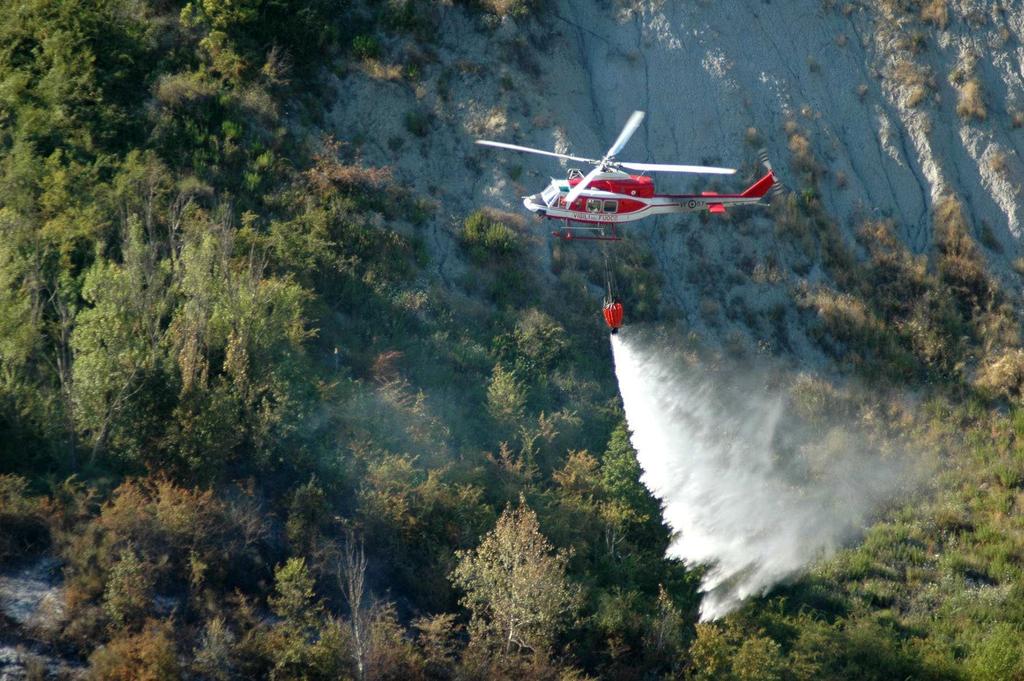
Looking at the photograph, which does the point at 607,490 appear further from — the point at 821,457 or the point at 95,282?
the point at 95,282

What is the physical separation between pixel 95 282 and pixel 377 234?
851 cm

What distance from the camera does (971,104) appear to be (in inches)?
1837

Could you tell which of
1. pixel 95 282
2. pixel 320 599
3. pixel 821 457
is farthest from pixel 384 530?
pixel 821 457

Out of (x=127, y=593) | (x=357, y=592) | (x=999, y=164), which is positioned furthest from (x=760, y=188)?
(x=127, y=593)

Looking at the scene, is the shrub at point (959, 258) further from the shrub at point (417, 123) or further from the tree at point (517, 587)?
the tree at point (517, 587)

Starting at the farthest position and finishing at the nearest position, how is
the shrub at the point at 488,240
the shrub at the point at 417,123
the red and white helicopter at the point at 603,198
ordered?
the shrub at the point at 417,123
the shrub at the point at 488,240
the red and white helicopter at the point at 603,198

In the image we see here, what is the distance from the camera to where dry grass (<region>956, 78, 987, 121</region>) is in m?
46.6

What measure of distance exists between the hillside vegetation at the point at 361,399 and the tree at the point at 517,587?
9 centimetres

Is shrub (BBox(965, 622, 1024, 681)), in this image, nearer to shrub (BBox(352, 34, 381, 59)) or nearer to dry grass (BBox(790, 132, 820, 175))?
dry grass (BBox(790, 132, 820, 175))

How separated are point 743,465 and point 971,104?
15.5 metres

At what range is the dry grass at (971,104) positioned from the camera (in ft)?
153

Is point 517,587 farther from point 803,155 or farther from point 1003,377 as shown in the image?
point 803,155

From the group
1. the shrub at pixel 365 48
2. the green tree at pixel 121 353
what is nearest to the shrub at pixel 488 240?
the shrub at pixel 365 48

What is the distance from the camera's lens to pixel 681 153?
147 feet
